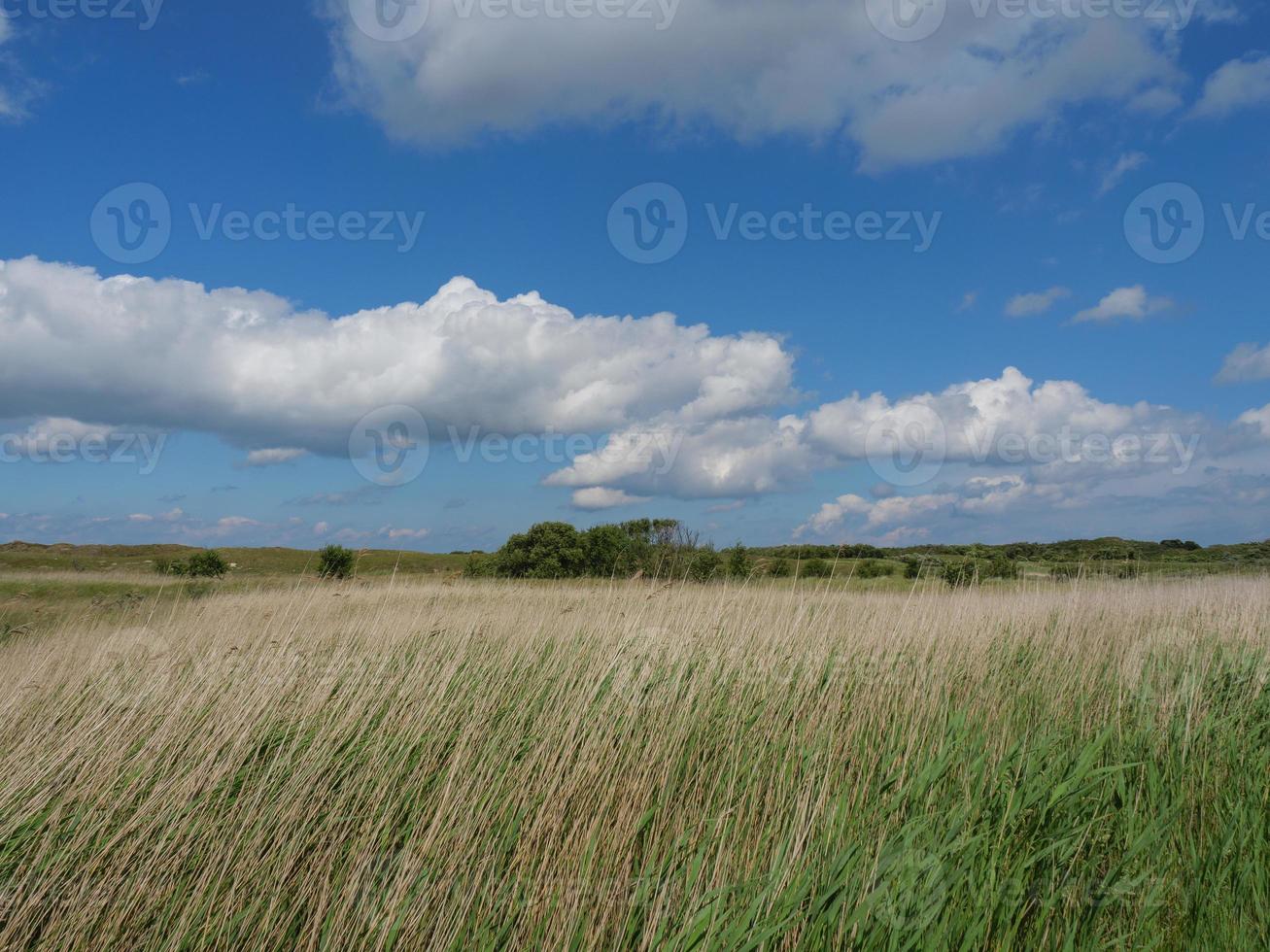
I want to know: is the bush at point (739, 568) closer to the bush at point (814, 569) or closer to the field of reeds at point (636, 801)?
the bush at point (814, 569)

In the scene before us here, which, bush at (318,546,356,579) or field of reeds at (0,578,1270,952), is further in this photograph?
bush at (318,546,356,579)

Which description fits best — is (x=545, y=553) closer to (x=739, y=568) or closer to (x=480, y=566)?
(x=480, y=566)

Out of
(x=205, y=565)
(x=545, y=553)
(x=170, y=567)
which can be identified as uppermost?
(x=545, y=553)

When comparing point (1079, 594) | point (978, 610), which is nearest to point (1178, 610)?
point (1079, 594)

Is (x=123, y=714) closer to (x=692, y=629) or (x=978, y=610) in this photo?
(x=692, y=629)

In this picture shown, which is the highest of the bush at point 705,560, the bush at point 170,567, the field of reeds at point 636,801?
the bush at point 705,560

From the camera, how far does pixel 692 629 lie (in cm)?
569

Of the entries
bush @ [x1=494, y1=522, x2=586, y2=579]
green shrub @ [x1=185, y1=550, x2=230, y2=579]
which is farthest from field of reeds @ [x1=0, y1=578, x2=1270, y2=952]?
green shrub @ [x1=185, y1=550, x2=230, y2=579]

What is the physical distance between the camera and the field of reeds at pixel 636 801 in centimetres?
254

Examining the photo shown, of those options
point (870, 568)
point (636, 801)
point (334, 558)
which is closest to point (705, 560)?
point (870, 568)

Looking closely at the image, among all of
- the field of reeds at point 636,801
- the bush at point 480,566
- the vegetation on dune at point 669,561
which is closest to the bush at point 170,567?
the vegetation on dune at point 669,561

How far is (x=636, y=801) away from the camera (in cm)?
319

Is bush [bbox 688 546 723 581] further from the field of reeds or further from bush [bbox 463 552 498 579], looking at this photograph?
bush [bbox 463 552 498 579]

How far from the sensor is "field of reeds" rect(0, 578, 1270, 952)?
2.54 meters
